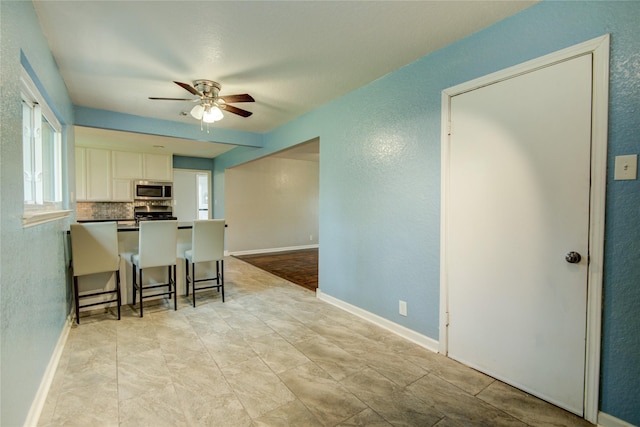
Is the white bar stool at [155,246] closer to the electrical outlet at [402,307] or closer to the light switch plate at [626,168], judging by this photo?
the electrical outlet at [402,307]

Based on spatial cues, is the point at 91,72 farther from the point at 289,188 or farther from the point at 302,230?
the point at 302,230

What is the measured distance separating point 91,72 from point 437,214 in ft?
10.8

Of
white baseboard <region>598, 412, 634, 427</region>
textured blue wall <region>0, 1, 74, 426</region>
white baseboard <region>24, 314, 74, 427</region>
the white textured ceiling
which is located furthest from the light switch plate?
white baseboard <region>24, 314, 74, 427</region>

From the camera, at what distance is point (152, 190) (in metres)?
6.52

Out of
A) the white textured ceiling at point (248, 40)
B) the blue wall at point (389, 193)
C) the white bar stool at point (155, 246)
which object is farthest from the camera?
the white bar stool at point (155, 246)

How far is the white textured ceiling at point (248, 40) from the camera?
184 cm

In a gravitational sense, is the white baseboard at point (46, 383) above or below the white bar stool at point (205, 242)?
below

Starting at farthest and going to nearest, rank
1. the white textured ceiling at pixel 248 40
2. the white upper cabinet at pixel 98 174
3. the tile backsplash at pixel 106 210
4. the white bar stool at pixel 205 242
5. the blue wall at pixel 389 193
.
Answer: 1. the tile backsplash at pixel 106 210
2. the white upper cabinet at pixel 98 174
3. the white bar stool at pixel 205 242
4. the white textured ceiling at pixel 248 40
5. the blue wall at pixel 389 193

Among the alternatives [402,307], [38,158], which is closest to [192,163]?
[38,158]

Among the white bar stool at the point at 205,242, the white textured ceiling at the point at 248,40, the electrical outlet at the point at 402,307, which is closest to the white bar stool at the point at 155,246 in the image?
the white bar stool at the point at 205,242

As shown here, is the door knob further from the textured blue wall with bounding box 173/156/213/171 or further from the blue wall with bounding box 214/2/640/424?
the textured blue wall with bounding box 173/156/213/171

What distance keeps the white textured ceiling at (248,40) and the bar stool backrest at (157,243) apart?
142 cm

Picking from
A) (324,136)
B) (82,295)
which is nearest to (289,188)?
(324,136)

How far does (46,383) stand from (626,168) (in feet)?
11.7
